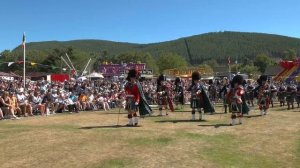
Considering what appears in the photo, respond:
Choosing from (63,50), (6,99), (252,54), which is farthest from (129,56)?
(6,99)

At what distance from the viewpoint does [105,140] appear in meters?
12.5

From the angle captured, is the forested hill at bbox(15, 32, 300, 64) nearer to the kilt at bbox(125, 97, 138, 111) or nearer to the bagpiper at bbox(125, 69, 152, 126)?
the bagpiper at bbox(125, 69, 152, 126)

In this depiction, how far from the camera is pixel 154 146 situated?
11.6 meters

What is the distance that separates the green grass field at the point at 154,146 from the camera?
10.0 meters

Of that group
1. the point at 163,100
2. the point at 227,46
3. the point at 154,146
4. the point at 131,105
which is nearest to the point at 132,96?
the point at 131,105

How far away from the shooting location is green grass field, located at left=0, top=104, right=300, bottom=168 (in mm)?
10008

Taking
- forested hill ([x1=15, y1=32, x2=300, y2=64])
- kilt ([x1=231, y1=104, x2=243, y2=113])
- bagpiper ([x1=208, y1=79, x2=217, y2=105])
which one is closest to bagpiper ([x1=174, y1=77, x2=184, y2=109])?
bagpiper ([x1=208, y1=79, x2=217, y2=105])

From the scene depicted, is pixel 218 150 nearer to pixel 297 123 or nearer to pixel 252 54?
pixel 297 123

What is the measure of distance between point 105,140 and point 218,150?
3216 millimetres

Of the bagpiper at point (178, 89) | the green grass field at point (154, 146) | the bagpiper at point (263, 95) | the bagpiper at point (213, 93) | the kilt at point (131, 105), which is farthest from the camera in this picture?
the bagpiper at point (213, 93)

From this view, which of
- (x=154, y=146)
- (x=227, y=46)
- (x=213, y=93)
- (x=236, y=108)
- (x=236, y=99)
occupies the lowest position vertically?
(x=154, y=146)

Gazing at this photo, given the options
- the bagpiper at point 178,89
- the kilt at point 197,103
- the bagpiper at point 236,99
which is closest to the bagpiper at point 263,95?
the kilt at point 197,103

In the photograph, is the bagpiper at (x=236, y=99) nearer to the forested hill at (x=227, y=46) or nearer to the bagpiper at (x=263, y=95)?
the bagpiper at (x=263, y=95)

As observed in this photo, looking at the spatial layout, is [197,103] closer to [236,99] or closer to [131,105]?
[236,99]
